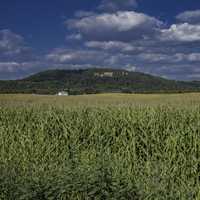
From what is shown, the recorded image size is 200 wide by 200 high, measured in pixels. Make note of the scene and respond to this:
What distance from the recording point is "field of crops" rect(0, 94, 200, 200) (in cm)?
723

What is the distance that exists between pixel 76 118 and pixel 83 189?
7.01m

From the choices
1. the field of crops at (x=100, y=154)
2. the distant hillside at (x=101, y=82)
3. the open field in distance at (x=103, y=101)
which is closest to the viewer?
the field of crops at (x=100, y=154)

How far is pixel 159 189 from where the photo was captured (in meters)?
7.41

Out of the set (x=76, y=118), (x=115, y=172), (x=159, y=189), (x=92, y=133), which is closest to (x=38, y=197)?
(x=115, y=172)

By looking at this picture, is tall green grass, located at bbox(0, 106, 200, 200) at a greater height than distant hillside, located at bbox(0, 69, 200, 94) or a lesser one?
lesser

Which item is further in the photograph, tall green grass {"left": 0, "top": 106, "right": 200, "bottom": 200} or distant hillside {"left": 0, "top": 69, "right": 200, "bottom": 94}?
distant hillside {"left": 0, "top": 69, "right": 200, "bottom": 94}

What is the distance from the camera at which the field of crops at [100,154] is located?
23.7ft

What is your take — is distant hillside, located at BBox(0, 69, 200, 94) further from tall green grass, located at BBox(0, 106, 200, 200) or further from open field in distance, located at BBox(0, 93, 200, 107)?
tall green grass, located at BBox(0, 106, 200, 200)

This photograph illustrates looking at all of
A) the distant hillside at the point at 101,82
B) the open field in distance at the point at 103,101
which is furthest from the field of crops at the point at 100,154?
the distant hillside at the point at 101,82

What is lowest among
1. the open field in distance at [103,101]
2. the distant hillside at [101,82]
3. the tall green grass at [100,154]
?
the tall green grass at [100,154]

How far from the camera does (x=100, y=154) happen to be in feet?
30.7

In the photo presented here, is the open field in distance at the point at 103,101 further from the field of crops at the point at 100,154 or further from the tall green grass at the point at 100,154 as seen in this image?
the tall green grass at the point at 100,154

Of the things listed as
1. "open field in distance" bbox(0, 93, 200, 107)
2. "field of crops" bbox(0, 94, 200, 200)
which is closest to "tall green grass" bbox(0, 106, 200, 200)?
"field of crops" bbox(0, 94, 200, 200)

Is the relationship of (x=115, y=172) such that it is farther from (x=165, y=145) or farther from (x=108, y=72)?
(x=108, y=72)
